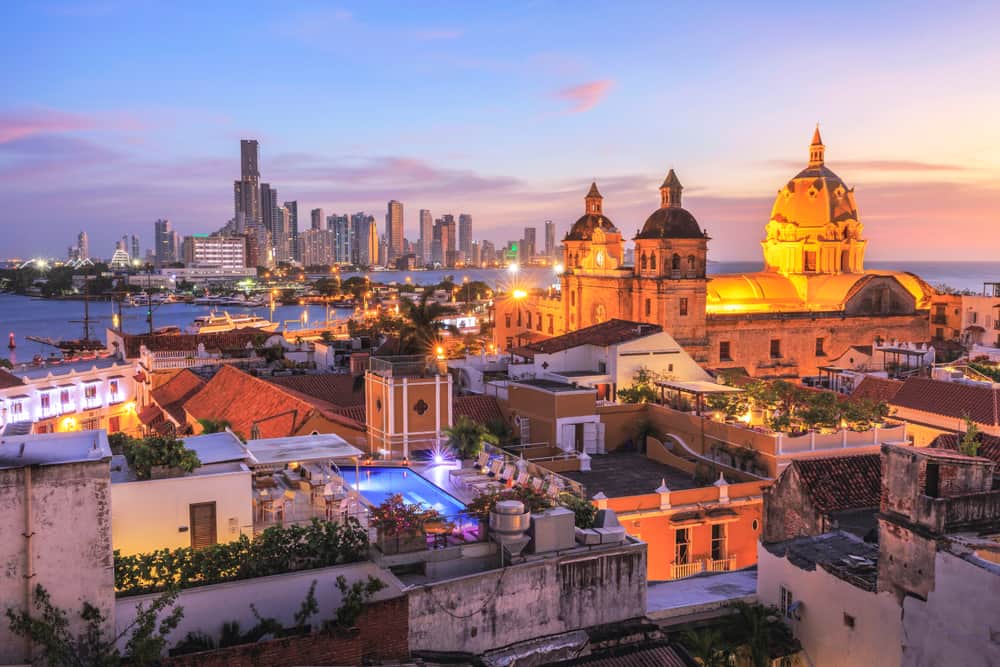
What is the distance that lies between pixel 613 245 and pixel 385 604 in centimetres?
5398

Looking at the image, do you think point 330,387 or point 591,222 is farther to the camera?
point 591,222

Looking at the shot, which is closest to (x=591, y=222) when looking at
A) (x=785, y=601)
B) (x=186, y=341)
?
(x=186, y=341)

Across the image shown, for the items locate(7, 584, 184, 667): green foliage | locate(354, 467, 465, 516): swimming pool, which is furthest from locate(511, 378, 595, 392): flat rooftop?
locate(7, 584, 184, 667): green foliage

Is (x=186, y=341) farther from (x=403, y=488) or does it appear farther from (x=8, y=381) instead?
(x=403, y=488)

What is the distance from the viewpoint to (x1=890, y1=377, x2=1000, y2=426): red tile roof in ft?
77.4

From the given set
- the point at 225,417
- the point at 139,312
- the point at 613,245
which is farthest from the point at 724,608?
the point at 139,312

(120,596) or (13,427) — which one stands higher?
(13,427)

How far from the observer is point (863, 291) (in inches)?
2112

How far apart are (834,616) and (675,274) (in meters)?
38.1

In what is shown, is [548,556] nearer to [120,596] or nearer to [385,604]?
[385,604]

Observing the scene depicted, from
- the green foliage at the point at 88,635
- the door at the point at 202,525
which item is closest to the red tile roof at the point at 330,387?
the door at the point at 202,525

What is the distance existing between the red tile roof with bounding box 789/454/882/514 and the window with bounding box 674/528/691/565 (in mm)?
2532

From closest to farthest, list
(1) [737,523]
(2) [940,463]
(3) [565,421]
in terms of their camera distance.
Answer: (2) [940,463] < (1) [737,523] < (3) [565,421]

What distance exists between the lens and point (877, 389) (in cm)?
2819
